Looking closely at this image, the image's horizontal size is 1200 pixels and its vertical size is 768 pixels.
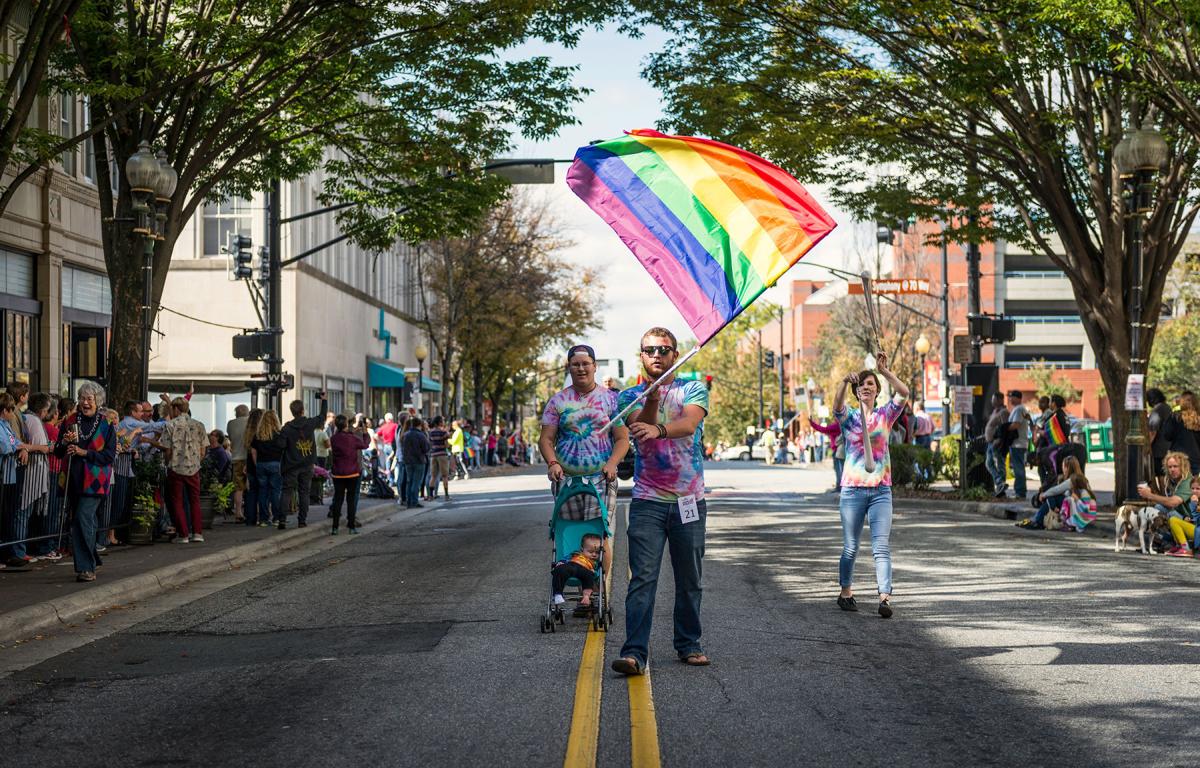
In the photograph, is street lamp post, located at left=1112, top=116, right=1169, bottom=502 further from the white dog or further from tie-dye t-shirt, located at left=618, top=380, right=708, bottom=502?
tie-dye t-shirt, located at left=618, top=380, right=708, bottom=502

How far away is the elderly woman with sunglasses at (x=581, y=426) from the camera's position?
9.41 metres

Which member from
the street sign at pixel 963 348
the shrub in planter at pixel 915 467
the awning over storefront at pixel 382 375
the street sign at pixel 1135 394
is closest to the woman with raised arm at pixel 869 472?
the street sign at pixel 1135 394

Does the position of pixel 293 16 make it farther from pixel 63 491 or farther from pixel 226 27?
pixel 63 491

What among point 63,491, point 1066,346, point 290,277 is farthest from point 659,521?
point 1066,346

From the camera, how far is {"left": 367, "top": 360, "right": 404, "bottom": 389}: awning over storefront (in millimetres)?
53219

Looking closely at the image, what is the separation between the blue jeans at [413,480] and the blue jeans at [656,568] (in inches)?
766

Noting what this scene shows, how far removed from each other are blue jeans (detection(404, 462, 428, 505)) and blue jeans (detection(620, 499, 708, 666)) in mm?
19445

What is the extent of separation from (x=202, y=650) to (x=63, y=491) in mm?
5709

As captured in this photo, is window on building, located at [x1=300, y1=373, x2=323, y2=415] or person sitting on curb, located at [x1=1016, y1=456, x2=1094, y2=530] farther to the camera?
window on building, located at [x1=300, y1=373, x2=323, y2=415]

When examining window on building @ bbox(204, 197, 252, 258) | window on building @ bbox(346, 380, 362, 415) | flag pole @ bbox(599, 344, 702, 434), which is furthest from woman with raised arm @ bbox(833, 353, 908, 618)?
window on building @ bbox(346, 380, 362, 415)

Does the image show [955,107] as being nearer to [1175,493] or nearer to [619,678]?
[1175,493]

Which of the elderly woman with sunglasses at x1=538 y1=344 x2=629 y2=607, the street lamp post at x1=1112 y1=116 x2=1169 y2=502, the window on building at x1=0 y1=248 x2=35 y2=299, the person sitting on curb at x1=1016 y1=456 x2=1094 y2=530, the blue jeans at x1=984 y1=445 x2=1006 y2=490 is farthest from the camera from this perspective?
the blue jeans at x1=984 y1=445 x2=1006 y2=490

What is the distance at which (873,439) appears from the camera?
1058cm

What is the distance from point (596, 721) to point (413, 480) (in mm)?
20985
